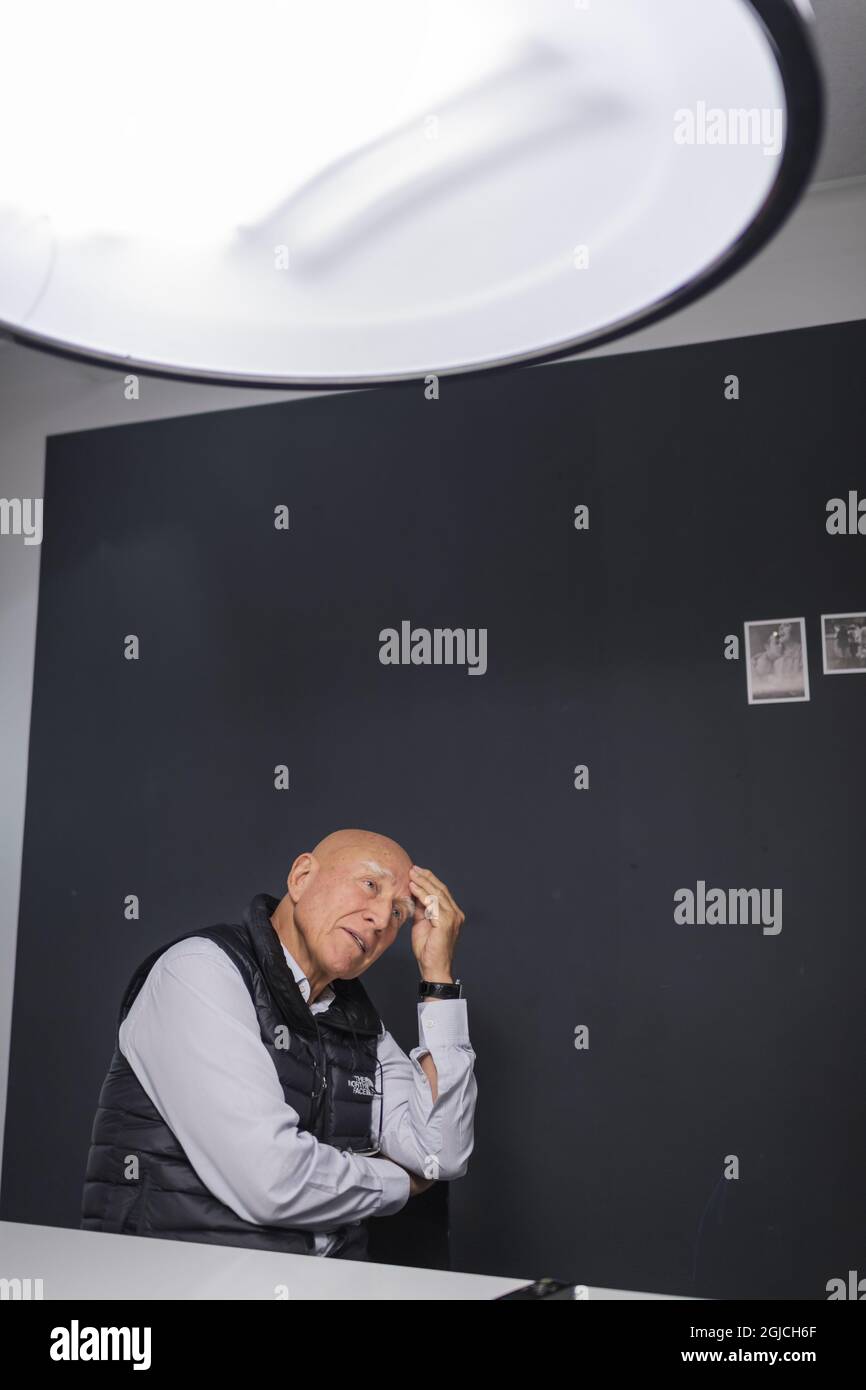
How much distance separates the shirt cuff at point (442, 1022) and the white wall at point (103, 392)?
74.3 inches

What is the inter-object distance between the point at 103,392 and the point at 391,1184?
2.91 metres

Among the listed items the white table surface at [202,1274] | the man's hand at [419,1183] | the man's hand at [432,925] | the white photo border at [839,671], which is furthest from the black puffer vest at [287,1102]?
the white photo border at [839,671]

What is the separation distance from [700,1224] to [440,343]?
236 cm

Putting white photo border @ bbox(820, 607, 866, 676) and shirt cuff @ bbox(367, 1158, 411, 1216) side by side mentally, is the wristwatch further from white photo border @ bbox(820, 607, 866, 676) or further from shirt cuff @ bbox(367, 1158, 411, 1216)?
white photo border @ bbox(820, 607, 866, 676)

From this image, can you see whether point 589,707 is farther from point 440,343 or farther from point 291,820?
point 440,343

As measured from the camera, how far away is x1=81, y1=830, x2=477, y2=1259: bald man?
2086mm

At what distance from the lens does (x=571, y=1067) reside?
3.16m

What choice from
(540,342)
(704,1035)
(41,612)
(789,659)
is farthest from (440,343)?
(41,612)

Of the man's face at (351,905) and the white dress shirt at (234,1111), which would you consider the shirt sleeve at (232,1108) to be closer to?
the white dress shirt at (234,1111)

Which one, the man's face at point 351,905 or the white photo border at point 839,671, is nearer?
the man's face at point 351,905

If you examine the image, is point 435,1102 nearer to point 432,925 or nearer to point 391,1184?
point 391,1184

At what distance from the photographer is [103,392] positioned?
163 inches

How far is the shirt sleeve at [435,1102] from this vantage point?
2.42 m

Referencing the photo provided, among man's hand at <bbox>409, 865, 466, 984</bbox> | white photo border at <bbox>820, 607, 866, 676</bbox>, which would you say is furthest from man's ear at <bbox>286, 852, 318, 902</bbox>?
white photo border at <bbox>820, 607, 866, 676</bbox>
